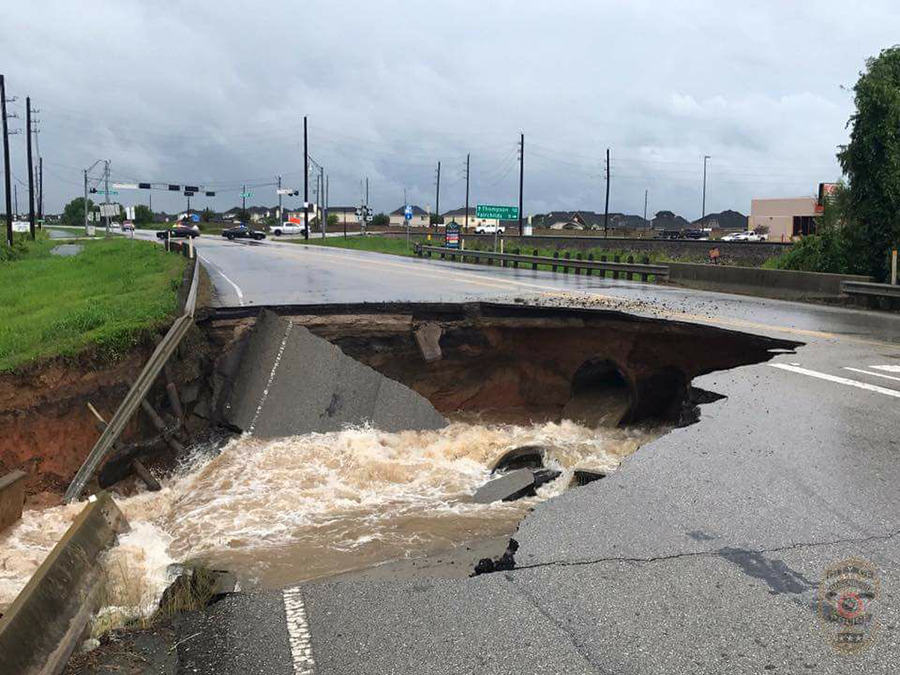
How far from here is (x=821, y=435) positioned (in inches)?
281

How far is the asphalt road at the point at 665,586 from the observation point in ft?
12.1

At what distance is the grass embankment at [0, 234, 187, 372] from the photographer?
11.1 m

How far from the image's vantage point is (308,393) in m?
11.6

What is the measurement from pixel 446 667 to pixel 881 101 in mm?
21008

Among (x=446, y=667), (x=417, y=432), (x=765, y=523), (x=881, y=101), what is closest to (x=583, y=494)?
(x=765, y=523)

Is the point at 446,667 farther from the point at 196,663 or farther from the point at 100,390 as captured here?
the point at 100,390

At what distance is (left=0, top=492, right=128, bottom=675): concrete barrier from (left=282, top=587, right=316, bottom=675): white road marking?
1205mm

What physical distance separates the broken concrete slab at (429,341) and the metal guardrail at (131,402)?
4042 millimetres

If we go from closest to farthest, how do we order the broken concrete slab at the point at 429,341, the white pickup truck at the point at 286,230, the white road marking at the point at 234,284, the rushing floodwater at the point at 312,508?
the rushing floodwater at the point at 312,508 → the broken concrete slab at the point at 429,341 → the white road marking at the point at 234,284 → the white pickup truck at the point at 286,230

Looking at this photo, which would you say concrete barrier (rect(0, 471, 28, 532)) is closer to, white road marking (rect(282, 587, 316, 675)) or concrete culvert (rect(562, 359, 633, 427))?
white road marking (rect(282, 587, 316, 675))

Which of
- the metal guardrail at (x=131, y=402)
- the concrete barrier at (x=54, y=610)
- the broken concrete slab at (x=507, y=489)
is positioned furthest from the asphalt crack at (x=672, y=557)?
the metal guardrail at (x=131, y=402)

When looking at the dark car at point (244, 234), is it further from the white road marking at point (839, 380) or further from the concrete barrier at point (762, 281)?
the white road marking at point (839, 380)

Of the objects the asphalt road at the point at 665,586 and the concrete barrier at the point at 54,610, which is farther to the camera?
the concrete barrier at the point at 54,610

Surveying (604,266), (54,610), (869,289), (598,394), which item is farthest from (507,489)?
(604,266)
